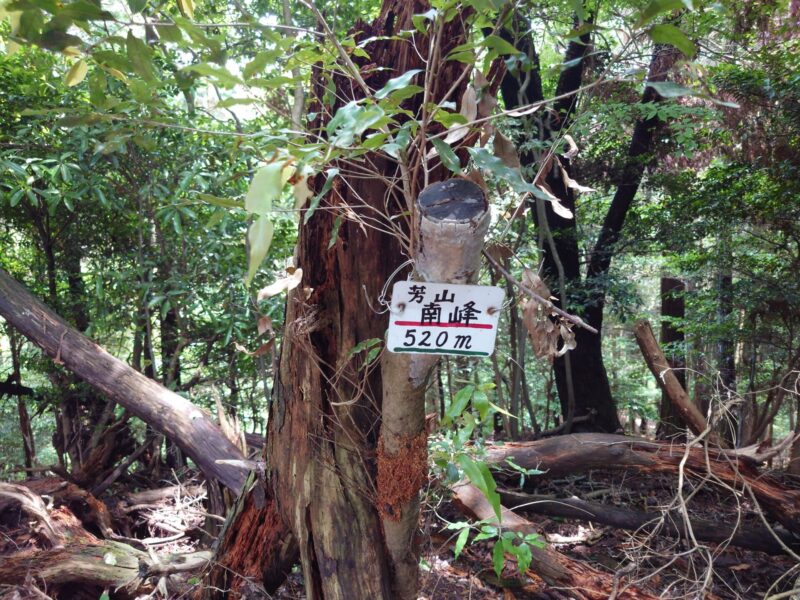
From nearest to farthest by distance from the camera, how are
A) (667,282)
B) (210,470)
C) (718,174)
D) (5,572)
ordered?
(5,572) < (210,470) < (718,174) < (667,282)

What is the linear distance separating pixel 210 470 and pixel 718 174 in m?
4.49

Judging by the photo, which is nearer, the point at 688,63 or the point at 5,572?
the point at 688,63

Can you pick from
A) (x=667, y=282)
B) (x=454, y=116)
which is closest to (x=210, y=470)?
(x=454, y=116)

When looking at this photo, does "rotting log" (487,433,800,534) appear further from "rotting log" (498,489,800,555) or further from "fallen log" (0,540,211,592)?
"fallen log" (0,540,211,592)

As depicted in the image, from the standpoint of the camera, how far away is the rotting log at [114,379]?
352cm

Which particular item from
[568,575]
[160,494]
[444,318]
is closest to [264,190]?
[444,318]

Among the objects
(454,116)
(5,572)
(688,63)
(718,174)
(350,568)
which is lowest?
(5,572)

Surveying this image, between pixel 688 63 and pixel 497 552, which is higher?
pixel 688 63

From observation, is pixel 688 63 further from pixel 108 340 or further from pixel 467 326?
pixel 108 340

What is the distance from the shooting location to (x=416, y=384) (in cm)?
152

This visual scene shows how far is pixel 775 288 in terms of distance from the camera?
165 inches

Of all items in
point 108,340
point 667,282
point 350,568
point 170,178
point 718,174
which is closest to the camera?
point 350,568

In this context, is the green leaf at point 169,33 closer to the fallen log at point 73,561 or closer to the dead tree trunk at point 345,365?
the dead tree trunk at point 345,365

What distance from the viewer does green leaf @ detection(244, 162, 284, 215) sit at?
2.56 feet
